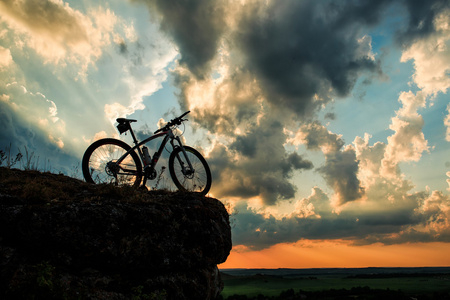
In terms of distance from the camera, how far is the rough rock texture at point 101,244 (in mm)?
4016

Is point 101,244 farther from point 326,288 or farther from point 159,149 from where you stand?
point 326,288

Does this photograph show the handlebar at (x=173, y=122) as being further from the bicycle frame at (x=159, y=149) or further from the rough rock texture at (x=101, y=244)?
the rough rock texture at (x=101, y=244)

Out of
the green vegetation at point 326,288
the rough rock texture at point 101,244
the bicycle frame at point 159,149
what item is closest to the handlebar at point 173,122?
the bicycle frame at point 159,149

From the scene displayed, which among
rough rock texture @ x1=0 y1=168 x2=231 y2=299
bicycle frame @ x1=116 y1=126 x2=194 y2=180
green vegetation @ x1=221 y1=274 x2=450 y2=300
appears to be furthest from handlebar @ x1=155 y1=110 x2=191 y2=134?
green vegetation @ x1=221 y1=274 x2=450 y2=300

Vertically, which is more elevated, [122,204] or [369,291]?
[122,204]

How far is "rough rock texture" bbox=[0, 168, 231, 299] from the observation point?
4.02m

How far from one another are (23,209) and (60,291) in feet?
5.20

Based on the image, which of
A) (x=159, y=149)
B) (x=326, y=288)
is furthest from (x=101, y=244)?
(x=326, y=288)

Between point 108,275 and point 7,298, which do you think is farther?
point 108,275

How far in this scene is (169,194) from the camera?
24.1 feet

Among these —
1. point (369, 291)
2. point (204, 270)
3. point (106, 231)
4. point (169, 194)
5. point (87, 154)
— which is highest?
point (87, 154)

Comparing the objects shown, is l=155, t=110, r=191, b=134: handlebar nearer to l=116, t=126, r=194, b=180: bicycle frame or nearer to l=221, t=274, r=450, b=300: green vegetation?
l=116, t=126, r=194, b=180: bicycle frame

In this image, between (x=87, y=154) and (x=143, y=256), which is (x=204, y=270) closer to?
(x=143, y=256)

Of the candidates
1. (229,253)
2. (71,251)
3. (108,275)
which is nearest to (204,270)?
(229,253)
